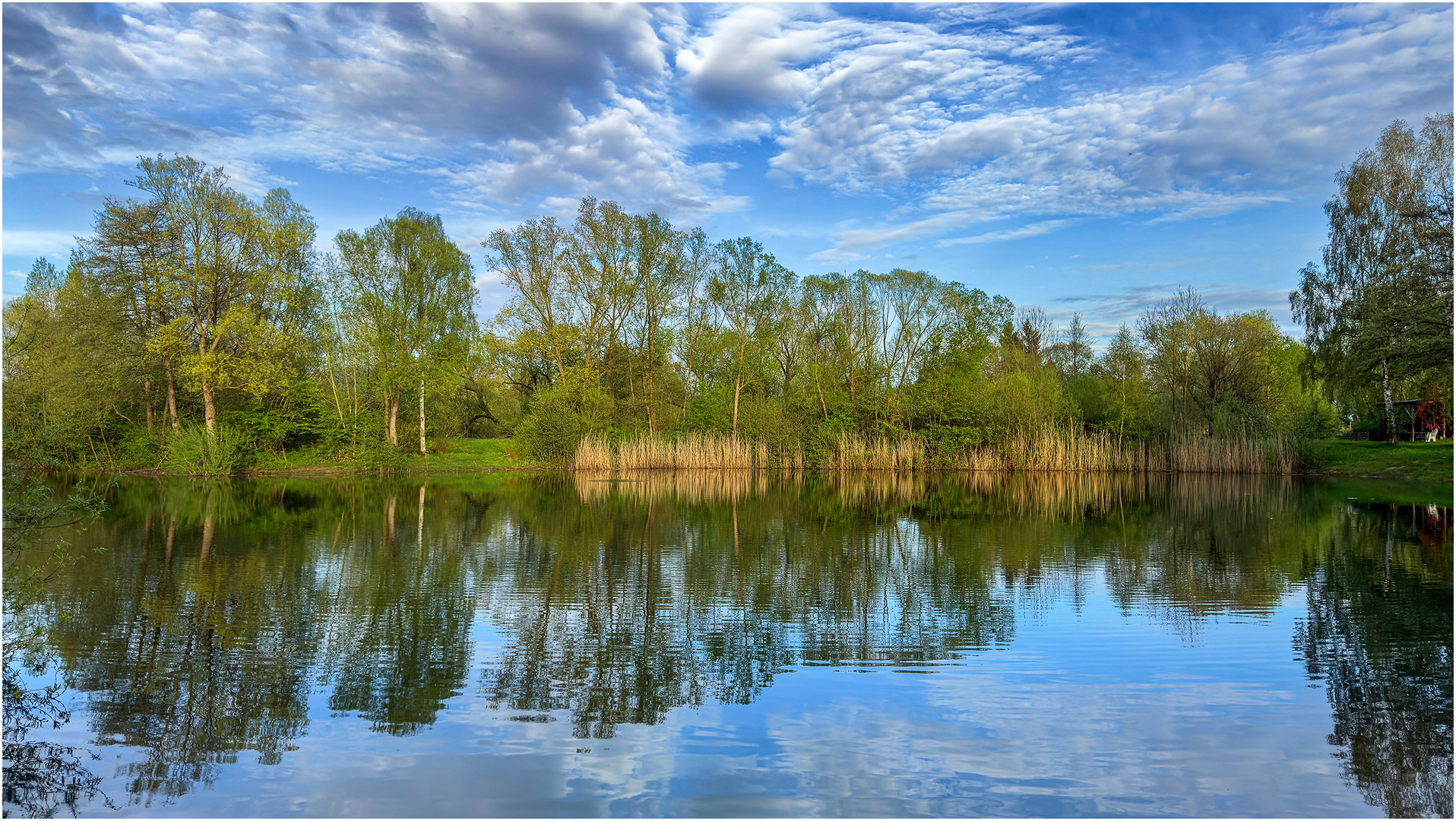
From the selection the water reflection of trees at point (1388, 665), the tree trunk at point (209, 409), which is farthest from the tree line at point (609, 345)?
the water reflection of trees at point (1388, 665)

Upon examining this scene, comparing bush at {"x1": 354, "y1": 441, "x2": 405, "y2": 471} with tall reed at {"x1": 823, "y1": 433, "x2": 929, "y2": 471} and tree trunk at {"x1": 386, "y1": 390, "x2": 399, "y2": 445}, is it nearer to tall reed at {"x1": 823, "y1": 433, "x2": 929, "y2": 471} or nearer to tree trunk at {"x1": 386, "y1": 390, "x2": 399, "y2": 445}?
tree trunk at {"x1": 386, "y1": 390, "x2": 399, "y2": 445}

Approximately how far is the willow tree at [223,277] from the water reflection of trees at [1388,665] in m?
30.8

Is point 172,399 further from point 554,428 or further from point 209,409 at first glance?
point 554,428

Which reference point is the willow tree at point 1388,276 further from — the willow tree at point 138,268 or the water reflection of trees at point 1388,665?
the willow tree at point 138,268

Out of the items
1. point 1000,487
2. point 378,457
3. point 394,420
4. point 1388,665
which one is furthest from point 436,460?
point 1388,665

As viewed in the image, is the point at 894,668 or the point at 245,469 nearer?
the point at 894,668

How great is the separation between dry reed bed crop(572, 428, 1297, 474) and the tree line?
54cm

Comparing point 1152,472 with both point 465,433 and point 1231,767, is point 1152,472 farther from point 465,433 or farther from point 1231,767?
point 465,433

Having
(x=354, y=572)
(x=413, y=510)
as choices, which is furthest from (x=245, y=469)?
(x=354, y=572)

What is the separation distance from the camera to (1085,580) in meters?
9.70

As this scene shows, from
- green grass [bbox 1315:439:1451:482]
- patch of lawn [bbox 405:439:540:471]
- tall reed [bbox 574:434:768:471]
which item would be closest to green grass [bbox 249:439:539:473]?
patch of lawn [bbox 405:439:540:471]

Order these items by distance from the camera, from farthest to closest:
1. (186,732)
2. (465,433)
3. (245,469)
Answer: (465,433)
(245,469)
(186,732)

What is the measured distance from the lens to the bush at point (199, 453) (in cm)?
2780

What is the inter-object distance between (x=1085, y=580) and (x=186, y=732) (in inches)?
361
